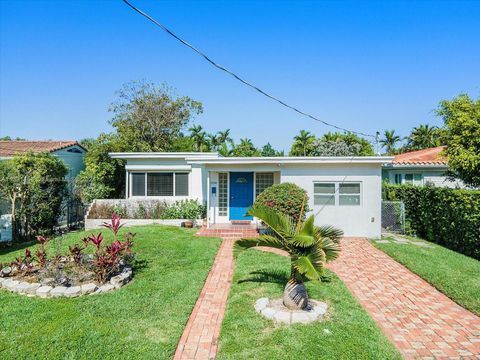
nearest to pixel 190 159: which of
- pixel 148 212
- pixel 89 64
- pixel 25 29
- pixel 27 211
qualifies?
pixel 148 212

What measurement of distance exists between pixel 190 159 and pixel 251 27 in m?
6.38

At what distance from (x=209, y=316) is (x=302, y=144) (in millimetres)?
32450

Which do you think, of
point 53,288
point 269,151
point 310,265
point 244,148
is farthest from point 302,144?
point 310,265

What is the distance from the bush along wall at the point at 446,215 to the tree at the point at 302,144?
18.8 metres

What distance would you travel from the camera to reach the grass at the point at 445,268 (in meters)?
7.37

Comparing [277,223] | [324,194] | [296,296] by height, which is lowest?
[296,296]

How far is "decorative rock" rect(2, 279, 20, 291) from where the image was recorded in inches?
284

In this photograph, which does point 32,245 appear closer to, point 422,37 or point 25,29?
point 25,29

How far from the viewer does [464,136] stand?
1257 cm

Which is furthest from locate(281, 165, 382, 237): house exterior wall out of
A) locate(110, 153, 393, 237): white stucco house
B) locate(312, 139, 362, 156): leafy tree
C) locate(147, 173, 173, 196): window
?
locate(312, 139, 362, 156): leafy tree

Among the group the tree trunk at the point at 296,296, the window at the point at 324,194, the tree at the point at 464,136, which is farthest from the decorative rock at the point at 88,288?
the tree at the point at 464,136

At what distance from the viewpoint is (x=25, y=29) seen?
8375mm

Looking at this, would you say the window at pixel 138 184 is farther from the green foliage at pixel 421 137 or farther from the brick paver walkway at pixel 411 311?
the green foliage at pixel 421 137

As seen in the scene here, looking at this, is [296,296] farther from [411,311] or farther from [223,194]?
[223,194]
